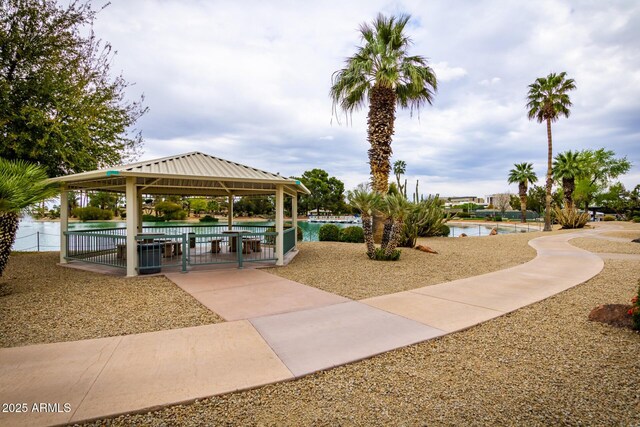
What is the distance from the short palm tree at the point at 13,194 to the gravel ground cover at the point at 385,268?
5658 millimetres

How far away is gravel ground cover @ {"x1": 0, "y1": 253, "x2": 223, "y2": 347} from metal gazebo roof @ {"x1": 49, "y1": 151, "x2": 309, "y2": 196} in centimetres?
269

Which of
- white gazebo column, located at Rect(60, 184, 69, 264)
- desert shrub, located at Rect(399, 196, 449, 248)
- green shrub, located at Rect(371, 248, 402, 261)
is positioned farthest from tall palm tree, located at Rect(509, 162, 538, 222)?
white gazebo column, located at Rect(60, 184, 69, 264)

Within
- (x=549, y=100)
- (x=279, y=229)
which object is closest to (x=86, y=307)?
(x=279, y=229)

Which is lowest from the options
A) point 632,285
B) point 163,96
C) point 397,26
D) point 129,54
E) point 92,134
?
point 632,285

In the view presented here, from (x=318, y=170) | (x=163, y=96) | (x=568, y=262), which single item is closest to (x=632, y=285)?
(x=568, y=262)

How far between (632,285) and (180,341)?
9.83 meters

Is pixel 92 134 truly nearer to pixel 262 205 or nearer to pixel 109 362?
pixel 109 362

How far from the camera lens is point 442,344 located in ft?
14.3

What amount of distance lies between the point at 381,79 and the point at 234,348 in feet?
49.1

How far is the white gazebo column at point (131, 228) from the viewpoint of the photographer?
8.44 meters

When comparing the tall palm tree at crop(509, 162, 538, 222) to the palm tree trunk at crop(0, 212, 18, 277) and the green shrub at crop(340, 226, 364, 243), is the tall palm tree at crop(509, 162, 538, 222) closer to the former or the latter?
the green shrub at crop(340, 226, 364, 243)

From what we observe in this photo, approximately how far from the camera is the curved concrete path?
10.0ft

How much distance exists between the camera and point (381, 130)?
16.5 m

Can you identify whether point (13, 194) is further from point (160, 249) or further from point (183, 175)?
point (160, 249)
